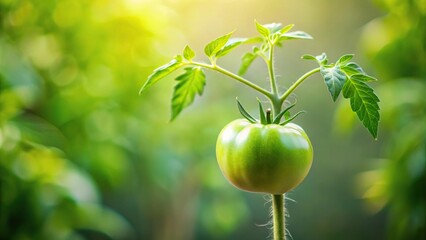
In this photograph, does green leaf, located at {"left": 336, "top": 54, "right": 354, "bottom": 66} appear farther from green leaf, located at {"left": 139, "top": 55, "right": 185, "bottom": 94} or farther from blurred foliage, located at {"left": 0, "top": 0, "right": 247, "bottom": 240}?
blurred foliage, located at {"left": 0, "top": 0, "right": 247, "bottom": 240}

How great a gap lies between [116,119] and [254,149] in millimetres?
1226

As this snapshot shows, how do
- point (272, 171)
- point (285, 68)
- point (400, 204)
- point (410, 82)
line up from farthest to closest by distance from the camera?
point (285, 68) → point (410, 82) → point (400, 204) → point (272, 171)

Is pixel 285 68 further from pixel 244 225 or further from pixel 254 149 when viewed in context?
pixel 254 149

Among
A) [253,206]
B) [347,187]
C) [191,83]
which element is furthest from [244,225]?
[191,83]

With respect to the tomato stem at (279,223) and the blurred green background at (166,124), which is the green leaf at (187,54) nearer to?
the tomato stem at (279,223)

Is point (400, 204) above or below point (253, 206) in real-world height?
below

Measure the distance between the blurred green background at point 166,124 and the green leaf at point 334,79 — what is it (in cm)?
78

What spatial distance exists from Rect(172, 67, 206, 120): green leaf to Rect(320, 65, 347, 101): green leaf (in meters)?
0.10

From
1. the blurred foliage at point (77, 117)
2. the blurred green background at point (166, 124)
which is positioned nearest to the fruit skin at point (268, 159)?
the blurred green background at point (166, 124)

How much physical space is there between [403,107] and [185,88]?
1.11 metres

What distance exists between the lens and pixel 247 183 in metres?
0.30

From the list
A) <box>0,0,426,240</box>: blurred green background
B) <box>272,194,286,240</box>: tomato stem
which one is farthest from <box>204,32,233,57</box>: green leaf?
<box>0,0,426,240</box>: blurred green background

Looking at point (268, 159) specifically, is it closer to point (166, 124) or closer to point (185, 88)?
point (185, 88)

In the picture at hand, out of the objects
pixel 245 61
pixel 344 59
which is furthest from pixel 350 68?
pixel 245 61
